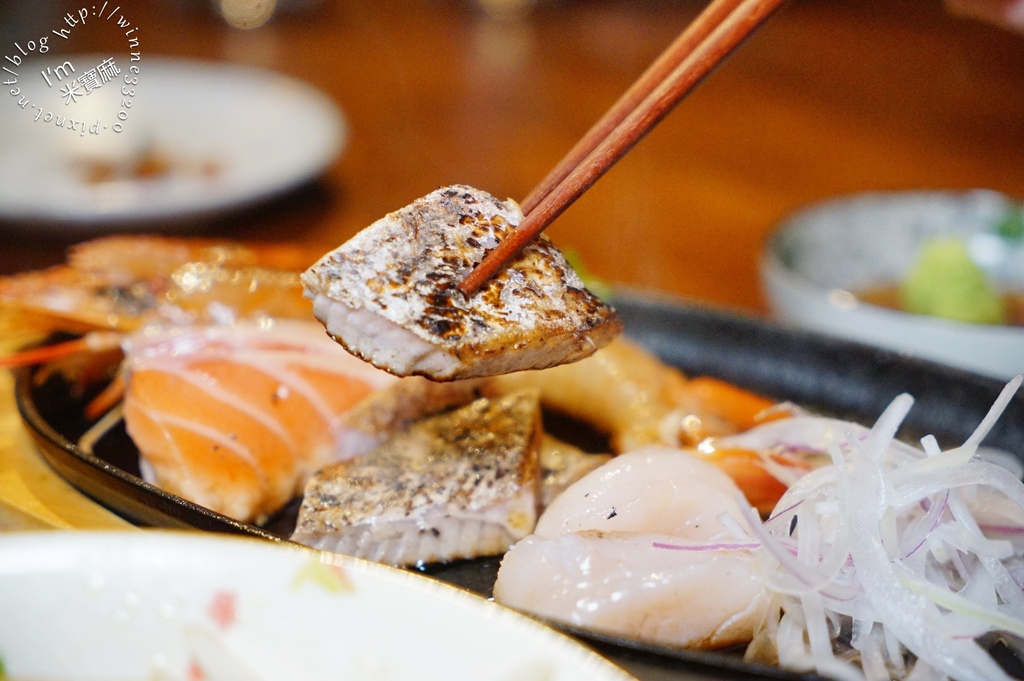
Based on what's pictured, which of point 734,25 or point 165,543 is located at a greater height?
point 734,25

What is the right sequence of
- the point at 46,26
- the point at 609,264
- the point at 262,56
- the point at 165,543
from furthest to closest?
the point at 262,56, the point at 46,26, the point at 609,264, the point at 165,543

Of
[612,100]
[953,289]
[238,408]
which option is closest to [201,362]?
[238,408]

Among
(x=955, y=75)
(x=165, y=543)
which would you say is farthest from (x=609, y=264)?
(x=955, y=75)

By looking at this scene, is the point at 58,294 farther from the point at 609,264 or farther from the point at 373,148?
the point at 373,148

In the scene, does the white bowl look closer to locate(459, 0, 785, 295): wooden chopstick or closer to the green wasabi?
the green wasabi

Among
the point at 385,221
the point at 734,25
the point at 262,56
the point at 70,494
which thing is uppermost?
the point at 734,25

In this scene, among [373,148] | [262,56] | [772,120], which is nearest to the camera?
[373,148]
